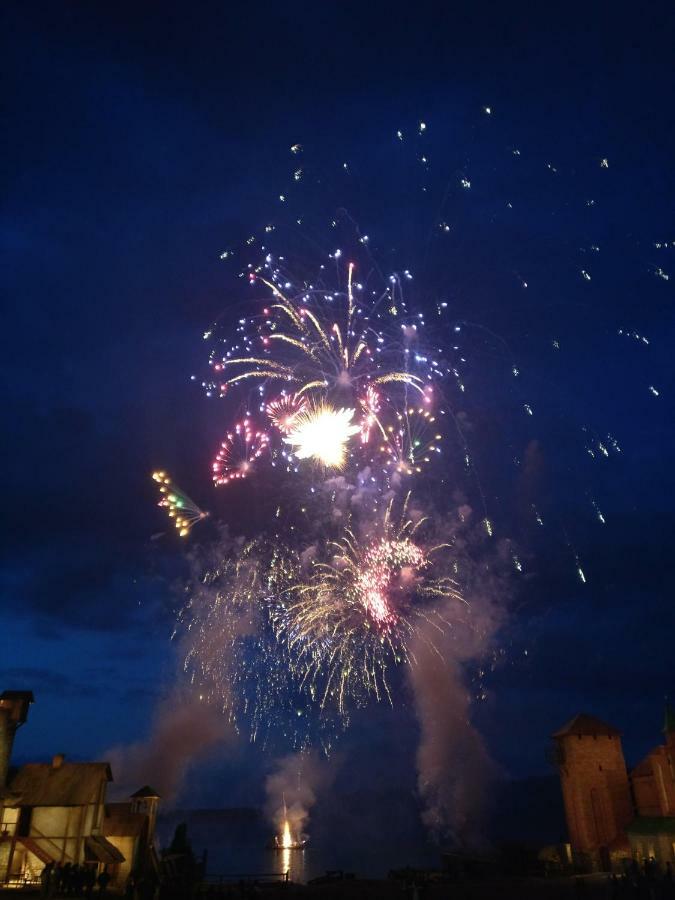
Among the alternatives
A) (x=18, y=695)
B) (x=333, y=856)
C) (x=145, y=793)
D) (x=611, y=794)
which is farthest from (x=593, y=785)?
(x=333, y=856)

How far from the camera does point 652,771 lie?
154ft

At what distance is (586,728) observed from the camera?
5078cm

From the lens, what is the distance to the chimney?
3425cm

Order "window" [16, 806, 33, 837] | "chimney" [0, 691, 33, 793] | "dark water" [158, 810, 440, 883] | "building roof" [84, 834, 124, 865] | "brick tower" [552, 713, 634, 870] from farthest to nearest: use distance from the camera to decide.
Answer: "dark water" [158, 810, 440, 883] → "brick tower" [552, 713, 634, 870] → "chimney" [0, 691, 33, 793] → "window" [16, 806, 33, 837] → "building roof" [84, 834, 124, 865]

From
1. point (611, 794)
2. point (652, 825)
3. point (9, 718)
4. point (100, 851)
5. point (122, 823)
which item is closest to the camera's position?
point (100, 851)

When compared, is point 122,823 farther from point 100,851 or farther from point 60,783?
point 60,783

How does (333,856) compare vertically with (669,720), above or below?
below

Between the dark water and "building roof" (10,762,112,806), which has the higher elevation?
"building roof" (10,762,112,806)

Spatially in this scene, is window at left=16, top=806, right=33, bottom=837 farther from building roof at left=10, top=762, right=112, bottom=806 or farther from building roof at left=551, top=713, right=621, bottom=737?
building roof at left=551, top=713, right=621, bottom=737

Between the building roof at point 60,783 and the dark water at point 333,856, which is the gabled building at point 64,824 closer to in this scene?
the building roof at point 60,783

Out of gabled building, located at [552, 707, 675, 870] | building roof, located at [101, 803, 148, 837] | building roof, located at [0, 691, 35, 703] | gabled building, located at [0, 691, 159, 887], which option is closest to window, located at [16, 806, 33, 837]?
gabled building, located at [0, 691, 159, 887]

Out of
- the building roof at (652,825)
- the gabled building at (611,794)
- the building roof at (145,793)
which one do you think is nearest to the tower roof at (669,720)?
the gabled building at (611,794)

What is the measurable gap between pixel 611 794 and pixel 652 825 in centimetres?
746

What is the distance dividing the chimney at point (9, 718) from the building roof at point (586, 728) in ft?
126
